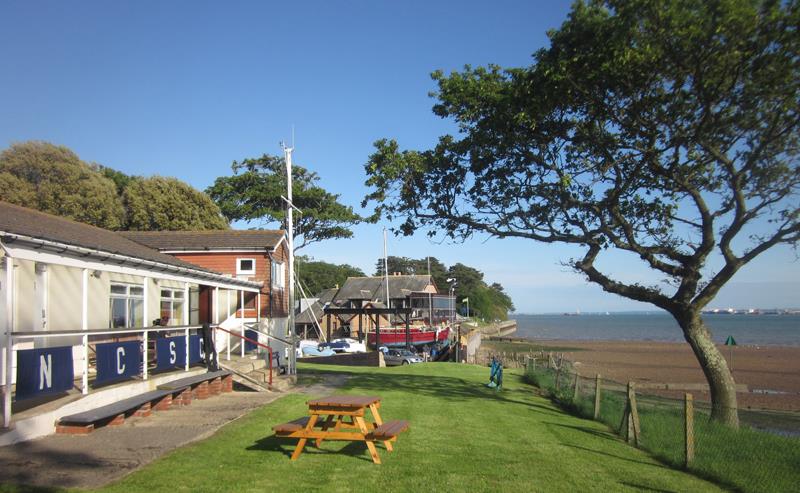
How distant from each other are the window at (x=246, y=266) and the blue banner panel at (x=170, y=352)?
11575 mm

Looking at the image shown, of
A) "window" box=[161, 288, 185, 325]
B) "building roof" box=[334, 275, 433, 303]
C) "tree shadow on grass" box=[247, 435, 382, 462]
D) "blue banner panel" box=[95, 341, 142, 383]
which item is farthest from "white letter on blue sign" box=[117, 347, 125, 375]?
"building roof" box=[334, 275, 433, 303]

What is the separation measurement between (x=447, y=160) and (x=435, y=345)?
1494 inches

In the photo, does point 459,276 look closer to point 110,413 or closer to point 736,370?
point 736,370

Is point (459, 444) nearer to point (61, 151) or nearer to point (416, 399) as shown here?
point (416, 399)

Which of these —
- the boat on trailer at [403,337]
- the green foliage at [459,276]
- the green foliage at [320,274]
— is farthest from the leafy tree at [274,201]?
the green foliage at [459,276]

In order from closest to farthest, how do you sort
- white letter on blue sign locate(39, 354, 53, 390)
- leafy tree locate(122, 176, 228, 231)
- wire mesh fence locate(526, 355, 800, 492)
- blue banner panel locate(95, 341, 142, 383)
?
wire mesh fence locate(526, 355, 800, 492)
white letter on blue sign locate(39, 354, 53, 390)
blue banner panel locate(95, 341, 142, 383)
leafy tree locate(122, 176, 228, 231)

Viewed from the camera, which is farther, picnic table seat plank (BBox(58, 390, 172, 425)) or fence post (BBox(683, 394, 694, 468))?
fence post (BBox(683, 394, 694, 468))

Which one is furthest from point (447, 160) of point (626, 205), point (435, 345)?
point (435, 345)

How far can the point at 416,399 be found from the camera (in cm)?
1598

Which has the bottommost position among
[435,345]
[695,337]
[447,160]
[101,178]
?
[435,345]

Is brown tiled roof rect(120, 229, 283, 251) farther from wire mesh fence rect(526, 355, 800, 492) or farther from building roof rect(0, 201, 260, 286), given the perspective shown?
wire mesh fence rect(526, 355, 800, 492)

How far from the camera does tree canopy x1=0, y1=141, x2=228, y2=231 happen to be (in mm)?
36594

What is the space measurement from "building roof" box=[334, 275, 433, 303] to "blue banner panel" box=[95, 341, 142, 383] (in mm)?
49912

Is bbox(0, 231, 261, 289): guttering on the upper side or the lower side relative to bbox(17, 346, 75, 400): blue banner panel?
upper
